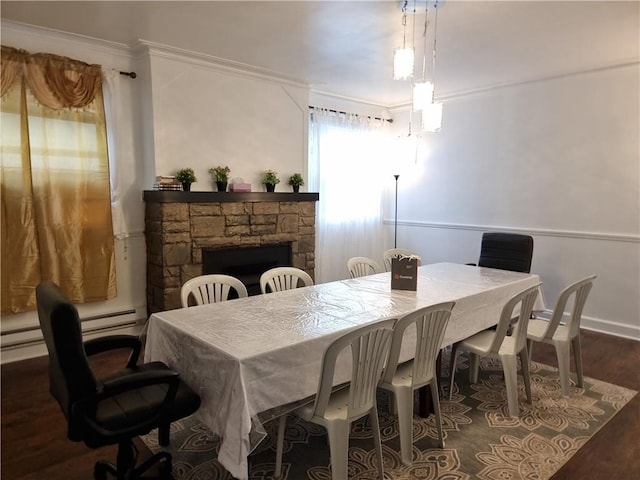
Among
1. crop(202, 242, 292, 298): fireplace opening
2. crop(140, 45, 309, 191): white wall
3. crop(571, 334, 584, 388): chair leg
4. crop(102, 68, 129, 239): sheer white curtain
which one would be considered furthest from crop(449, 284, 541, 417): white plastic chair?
crop(102, 68, 129, 239): sheer white curtain

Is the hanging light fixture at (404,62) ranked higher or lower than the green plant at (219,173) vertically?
higher

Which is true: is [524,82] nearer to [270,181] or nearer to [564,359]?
[270,181]

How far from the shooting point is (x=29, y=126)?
3439 mm

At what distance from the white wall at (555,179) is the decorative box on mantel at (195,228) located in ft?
7.44

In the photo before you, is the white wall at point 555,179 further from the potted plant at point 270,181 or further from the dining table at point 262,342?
the potted plant at point 270,181

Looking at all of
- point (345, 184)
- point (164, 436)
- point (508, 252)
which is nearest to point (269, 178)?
point (345, 184)

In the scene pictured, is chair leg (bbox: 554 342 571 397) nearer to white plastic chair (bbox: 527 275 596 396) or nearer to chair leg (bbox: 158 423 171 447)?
white plastic chair (bbox: 527 275 596 396)

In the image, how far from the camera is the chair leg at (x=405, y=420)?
7.21 ft

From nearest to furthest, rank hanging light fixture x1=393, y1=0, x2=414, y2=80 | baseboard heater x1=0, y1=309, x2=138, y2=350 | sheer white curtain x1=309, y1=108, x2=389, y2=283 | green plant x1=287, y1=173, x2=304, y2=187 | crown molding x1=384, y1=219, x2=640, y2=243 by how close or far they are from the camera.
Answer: hanging light fixture x1=393, y1=0, x2=414, y2=80, baseboard heater x1=0, y1=309, x2=138, y2=350, crown molding x1=384, y1=219, x2=640, y2=243, green plant x1=287, y1=173, x2=304, y2=187, sheer white curtain x1=309, y1=108, x2=389, y2=283

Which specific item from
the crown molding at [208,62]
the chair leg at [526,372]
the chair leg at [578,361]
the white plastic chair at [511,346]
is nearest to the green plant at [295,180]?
the crown molding at [208,62]

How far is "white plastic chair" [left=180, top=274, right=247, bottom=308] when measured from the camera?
2865 millimetres

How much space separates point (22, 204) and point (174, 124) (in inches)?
56.7

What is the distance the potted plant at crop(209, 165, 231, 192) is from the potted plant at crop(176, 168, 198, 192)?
11.6 inches

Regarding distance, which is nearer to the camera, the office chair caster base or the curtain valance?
the office chair caster base
